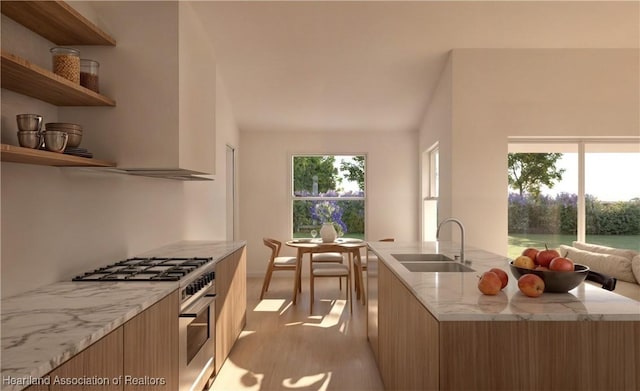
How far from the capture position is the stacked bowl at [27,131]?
1.76 m

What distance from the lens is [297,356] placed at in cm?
349

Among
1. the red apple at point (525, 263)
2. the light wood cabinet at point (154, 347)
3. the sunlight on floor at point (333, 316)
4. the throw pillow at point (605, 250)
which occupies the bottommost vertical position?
the sunlight on floor at point (333, 316)

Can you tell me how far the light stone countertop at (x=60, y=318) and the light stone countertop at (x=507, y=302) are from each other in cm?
110

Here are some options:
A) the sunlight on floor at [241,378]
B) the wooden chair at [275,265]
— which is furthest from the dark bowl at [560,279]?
the wooden chair at [275,265]

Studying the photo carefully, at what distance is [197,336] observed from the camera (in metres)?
2.50

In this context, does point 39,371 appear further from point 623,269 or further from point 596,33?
point 596,33

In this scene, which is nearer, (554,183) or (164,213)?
(164,213)

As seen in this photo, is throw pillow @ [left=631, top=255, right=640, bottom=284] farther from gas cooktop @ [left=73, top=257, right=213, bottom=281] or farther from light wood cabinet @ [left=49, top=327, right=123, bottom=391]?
light wood cabinet @ [left=49, top=327, right=123, bottom=391]

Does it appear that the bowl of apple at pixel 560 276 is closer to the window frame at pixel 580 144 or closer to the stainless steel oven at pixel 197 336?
the stainless steel oven at pixel 197 336

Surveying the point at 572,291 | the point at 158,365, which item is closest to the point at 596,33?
the point at 572,291

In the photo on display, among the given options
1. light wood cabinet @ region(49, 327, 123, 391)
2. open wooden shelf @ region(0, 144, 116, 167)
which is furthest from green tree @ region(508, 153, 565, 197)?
light wood cabinet @ region(49, 327, 123, 391)

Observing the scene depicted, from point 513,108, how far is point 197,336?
3779 mm

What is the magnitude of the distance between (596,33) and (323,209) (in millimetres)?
4146

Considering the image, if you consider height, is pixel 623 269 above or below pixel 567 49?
below
